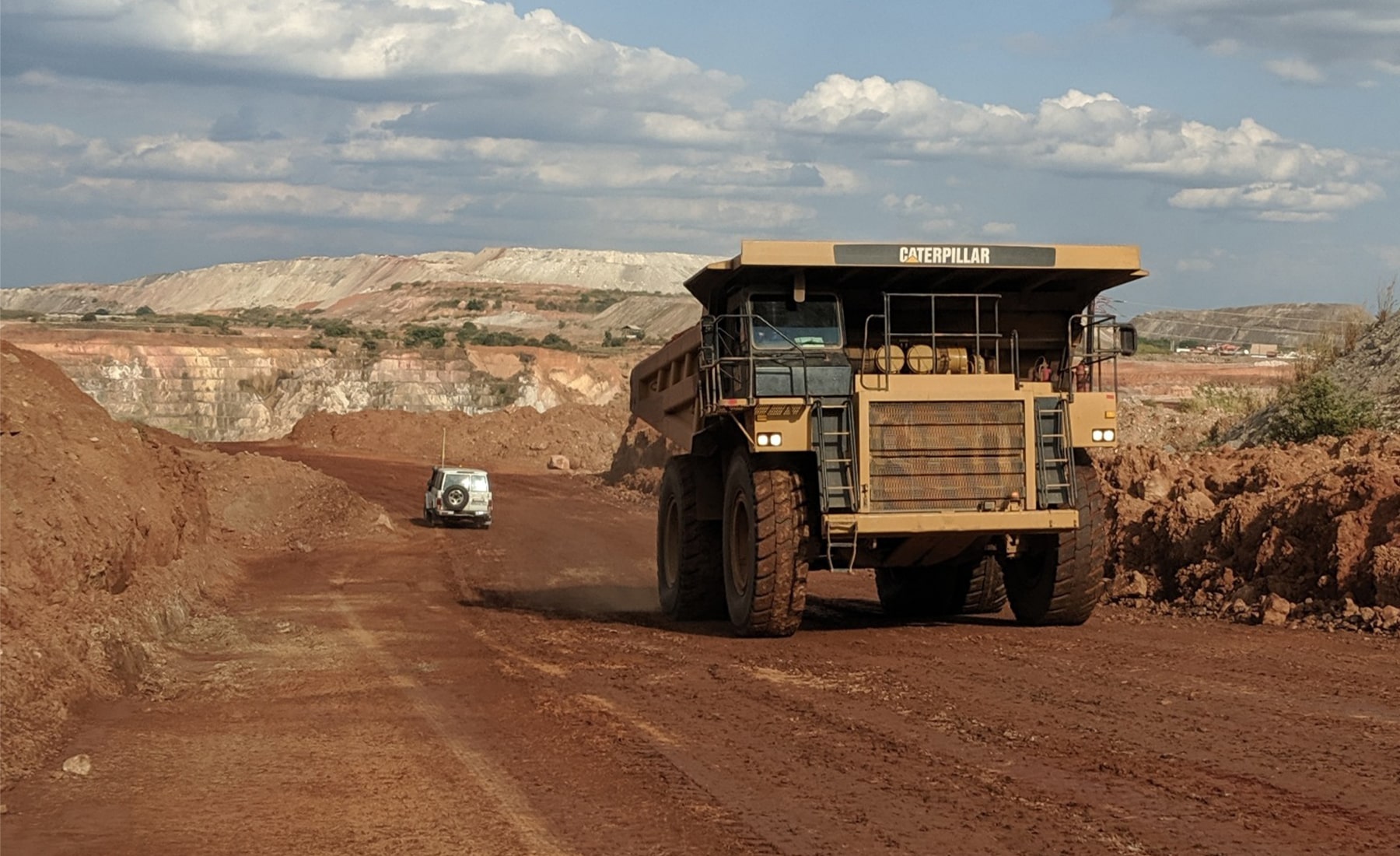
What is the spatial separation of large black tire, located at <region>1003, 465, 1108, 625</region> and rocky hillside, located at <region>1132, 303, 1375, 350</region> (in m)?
72.9

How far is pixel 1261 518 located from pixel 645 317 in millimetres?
116253

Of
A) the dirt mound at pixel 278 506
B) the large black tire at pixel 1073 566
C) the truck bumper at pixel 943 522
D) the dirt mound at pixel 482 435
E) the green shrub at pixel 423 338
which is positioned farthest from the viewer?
the green shrub at pixel 423 338

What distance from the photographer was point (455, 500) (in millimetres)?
32719

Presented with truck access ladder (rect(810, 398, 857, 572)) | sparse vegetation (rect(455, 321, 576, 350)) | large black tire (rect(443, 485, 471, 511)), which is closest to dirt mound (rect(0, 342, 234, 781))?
truck access ladder (rect(810, 398, 857, 572))

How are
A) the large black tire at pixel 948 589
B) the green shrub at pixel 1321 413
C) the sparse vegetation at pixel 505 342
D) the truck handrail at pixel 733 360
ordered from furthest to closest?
the sparse vegetation at pixel 505 342 < the green shrub at pixel 1321 413 < the large black tire at pixel 948 589 < the truck handrail at pixel 733 360

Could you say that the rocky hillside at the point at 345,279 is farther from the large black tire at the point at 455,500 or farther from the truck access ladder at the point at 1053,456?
the truck access ladder at the point at 1053,456

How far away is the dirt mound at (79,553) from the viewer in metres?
9.96

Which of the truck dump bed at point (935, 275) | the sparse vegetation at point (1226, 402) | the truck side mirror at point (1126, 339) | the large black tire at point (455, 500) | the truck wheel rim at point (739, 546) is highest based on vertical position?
the truck dump bed at point (935, 275)

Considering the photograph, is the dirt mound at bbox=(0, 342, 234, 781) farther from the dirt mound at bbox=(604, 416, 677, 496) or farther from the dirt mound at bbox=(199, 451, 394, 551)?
the dirt mound at bbox=(604, 416, 677, 496)

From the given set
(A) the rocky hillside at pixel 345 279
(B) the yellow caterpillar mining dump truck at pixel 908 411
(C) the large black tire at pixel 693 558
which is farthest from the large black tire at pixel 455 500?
(A) the rocky hillside at pixel 345 279

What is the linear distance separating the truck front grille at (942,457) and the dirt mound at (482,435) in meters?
39.7

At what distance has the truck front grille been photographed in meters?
12.4

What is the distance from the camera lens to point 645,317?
130 meters

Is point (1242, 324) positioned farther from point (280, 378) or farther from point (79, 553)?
point (79, 553)
